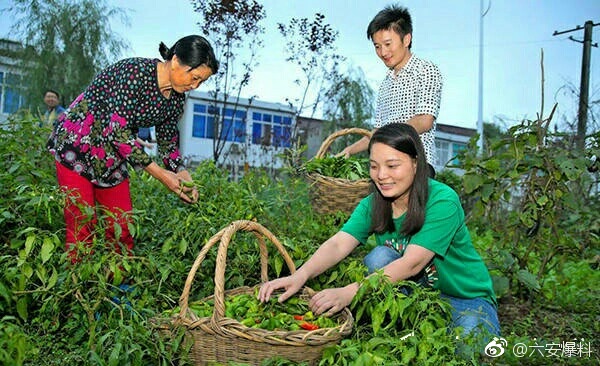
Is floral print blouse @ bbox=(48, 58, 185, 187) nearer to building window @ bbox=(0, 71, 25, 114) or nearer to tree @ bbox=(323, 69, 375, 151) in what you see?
tree @ bbox=(323, 69, 375, 151)

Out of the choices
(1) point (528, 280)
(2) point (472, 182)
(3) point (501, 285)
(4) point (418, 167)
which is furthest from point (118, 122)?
(1) point (528, 280)

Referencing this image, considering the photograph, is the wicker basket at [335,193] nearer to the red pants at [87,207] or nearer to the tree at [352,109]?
the red pants at [87,207]

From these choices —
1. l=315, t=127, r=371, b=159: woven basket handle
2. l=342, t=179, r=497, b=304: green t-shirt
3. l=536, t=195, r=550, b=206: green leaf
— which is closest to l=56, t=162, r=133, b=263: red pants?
l=342, t=179, r=497, b=304: green t-shirt

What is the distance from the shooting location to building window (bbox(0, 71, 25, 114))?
13.6 m

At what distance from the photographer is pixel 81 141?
272cm

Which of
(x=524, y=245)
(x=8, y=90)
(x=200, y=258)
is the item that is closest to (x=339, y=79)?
(x=524, y=245)

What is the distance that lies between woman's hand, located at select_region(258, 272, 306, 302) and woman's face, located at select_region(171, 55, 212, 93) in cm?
101

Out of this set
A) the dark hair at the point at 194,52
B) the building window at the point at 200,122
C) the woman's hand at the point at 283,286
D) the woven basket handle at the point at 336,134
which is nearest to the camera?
the woman's hand at the point at 283,286

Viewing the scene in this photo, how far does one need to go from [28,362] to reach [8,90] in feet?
45.3

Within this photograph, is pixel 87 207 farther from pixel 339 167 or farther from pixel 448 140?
pixel 448 140

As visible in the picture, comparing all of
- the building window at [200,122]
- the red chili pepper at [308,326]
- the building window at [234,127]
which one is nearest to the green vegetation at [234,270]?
the red chili pepper at [308,326]

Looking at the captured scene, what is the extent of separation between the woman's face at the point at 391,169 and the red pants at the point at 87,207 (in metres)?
0.98

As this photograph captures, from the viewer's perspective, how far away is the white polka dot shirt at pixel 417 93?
3256mm

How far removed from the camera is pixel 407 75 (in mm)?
3320
